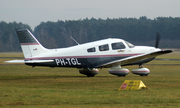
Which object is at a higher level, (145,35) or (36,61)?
(36,61)

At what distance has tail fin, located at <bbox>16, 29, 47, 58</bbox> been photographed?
2044 centimetres

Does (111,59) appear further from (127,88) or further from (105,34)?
(105,34)

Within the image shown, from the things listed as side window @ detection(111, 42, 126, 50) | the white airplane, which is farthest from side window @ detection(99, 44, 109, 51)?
side window @ detection(111, 42, 126, 50)

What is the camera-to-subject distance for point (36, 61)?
20062 mm

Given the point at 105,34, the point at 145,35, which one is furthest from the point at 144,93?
the point at 105,34

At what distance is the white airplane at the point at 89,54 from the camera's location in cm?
2050

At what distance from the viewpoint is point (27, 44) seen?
20.6m

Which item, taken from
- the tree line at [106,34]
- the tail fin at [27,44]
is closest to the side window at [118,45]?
the tail fin at [27,44]

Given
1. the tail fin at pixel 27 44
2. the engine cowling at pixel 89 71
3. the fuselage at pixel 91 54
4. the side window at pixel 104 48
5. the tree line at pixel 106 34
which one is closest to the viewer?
the tail fin at pixel 27 44

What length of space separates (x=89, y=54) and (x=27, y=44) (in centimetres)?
421

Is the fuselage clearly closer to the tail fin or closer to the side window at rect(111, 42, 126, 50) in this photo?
the side window at rect(111, 42, 126, 50)

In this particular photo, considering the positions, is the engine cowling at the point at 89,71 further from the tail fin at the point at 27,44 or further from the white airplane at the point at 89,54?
the tail fin at the point at 27,44

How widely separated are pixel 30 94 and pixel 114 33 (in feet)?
421

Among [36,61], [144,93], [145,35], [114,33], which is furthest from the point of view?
[114,33]
